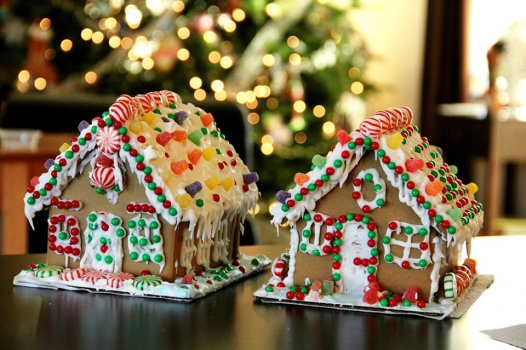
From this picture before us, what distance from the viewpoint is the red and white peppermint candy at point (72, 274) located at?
1.35 m

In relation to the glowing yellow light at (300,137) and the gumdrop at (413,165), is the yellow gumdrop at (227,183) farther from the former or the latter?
the glowing yellow light at (300,137)

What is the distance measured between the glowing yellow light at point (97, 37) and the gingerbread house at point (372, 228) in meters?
3.54

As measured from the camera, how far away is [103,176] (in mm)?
1324

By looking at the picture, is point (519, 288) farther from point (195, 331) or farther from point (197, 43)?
point (197, 43)

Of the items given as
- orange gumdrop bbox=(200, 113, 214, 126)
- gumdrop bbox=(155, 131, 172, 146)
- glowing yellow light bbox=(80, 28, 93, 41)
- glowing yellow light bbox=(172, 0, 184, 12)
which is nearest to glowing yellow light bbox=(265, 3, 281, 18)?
glowing yellow light bbox=(172, 0, 184, 12)

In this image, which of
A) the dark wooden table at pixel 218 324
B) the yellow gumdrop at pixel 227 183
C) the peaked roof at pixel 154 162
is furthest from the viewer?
the yellow gumdrop at pixel 227 183

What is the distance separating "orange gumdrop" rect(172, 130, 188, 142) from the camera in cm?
141

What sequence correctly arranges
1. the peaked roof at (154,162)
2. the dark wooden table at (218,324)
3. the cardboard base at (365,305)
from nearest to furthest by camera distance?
the dark wooden table at (218,324) < the cardboard base at (365,305) < the peaked roof at (154,162)

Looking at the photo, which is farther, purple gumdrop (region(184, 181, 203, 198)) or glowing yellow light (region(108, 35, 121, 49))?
glowing yellow light (region(108, 35, 121, 49))

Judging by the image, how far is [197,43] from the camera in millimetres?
4523

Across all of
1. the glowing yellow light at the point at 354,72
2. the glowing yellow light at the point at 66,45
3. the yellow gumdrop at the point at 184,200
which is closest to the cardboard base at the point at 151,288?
the yellow gumdrop at the point at 184,200

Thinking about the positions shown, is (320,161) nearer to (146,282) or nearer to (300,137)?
(146,282)

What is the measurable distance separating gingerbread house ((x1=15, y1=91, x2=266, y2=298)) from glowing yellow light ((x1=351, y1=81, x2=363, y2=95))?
11.6 ft

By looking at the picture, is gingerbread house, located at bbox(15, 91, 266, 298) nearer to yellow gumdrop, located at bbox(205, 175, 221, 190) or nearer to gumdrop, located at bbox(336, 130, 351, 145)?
yellow gumdrop, located at bbox(205, 175, 221, 190)
